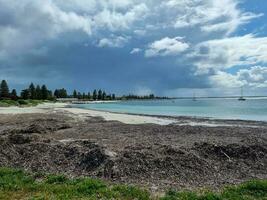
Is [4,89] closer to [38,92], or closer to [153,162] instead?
[38,92]

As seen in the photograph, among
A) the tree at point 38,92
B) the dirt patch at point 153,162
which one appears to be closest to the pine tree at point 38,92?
the tree at point 38,92

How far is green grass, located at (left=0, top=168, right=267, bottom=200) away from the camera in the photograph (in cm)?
869

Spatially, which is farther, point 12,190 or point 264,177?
point 264,177

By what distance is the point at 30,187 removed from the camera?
960 cm

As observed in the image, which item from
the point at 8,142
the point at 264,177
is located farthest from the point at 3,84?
the point at 264,177

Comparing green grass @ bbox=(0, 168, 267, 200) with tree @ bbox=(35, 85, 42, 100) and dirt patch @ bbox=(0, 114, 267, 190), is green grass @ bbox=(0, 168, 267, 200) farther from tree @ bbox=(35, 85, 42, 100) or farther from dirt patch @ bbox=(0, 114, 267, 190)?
tree @ bbox=(35, 85, 42, 100)

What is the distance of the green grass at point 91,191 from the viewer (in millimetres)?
8688

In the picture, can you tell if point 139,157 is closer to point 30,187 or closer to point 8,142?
point 30,187

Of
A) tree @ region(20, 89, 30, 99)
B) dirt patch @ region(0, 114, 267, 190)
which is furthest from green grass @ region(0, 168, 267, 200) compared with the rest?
tree @ region(20, 89, 30, 99)

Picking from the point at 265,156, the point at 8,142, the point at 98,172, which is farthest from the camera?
the point at 8,142

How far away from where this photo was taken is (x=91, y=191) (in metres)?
9.19

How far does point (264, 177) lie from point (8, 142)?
11.7m

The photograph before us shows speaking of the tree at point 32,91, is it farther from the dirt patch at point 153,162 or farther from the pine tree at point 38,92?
the dirt patch at point 153,162

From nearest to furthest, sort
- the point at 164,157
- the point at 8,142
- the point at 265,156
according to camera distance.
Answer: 1. the point at 164,157
2. the point at 265,156
3. the point at 8,142
